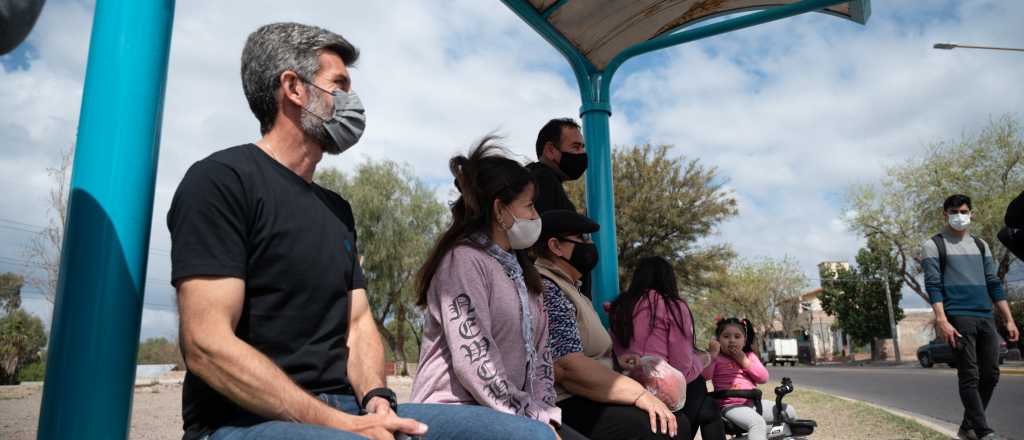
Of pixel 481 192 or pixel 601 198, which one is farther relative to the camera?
pixel 601 198

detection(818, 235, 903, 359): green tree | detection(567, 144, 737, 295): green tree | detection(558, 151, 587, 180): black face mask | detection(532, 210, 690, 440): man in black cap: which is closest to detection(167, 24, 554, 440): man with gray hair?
detection(532, 210, 690, 440): man in black cap

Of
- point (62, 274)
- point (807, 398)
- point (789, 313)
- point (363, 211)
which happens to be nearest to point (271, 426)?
point (62, 274)

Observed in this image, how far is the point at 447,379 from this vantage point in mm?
2285

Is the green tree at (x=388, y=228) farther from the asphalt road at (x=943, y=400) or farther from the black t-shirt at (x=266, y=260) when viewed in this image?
the black t-shirt at (x=266, y=260)

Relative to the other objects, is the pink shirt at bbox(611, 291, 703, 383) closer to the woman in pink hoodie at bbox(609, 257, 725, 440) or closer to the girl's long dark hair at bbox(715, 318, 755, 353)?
the woman in pink hoodie at bbox(609, 257, 725, 440)

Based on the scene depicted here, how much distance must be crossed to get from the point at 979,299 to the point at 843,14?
7.85 ft

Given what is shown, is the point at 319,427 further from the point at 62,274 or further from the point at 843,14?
the point at 843,14

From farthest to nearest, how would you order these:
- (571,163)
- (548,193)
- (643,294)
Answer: (571,163) → (548,193) → (643,294)

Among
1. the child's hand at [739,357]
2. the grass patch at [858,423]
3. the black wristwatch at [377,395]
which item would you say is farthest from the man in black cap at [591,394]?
the grass patch at [858,423]

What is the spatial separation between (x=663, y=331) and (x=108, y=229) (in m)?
2.59

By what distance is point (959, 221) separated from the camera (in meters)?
5.62

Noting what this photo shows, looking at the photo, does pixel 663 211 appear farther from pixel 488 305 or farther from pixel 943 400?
pixel 488 305

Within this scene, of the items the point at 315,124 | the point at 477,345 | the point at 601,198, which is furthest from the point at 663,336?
the point at 315,124

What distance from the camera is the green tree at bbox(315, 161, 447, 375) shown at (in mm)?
29000
